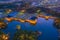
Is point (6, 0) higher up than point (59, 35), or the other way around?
point (6, 0)

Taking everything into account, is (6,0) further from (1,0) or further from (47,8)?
(47,8)

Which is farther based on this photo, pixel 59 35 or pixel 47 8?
pixel 47 8

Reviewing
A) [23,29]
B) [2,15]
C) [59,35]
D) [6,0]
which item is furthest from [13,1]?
[59,35]

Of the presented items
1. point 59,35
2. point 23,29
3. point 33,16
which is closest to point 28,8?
point 33,16

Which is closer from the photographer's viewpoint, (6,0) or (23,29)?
(23,29)

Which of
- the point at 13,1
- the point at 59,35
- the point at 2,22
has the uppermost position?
the point at 13,1

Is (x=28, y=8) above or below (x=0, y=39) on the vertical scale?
above

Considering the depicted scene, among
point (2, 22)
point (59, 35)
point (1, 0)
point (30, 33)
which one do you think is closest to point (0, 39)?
point (2, 22)

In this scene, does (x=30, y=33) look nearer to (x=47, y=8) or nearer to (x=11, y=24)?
(x=11, y=24)
